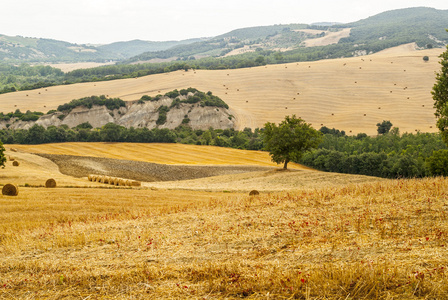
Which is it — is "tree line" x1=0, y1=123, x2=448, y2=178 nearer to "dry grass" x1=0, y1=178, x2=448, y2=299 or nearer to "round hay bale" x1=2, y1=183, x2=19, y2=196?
"round hay bale" x1=2, y1=183, x2=19, y2=196

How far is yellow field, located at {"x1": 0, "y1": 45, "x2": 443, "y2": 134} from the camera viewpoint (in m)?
139

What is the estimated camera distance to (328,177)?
54.1 m

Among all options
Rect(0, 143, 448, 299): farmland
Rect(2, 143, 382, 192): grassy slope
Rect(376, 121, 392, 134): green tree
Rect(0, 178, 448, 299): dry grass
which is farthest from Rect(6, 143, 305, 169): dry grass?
Rect(0, 178, 448, 299): dry grass

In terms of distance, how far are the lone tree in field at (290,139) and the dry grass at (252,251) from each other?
40764 millimetres

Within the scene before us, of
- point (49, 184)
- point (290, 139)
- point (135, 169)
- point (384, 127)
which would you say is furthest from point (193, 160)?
point (384, 127)

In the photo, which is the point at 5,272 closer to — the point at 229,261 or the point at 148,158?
the point at 229,261

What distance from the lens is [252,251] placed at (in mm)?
11711

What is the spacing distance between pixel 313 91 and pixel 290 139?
110795 mm

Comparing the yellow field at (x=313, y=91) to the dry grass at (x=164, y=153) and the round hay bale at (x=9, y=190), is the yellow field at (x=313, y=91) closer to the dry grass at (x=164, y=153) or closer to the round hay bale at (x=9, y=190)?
the dry grass at (x=164, y=153)

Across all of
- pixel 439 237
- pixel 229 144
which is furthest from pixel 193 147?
pixel 439 237

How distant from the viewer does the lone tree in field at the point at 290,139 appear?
6153cm

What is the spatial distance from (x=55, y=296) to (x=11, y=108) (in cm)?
15539

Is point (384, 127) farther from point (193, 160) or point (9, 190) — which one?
point (9, 190)

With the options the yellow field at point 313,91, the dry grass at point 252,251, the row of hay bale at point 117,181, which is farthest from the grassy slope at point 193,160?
the yellow field at point 313,91
